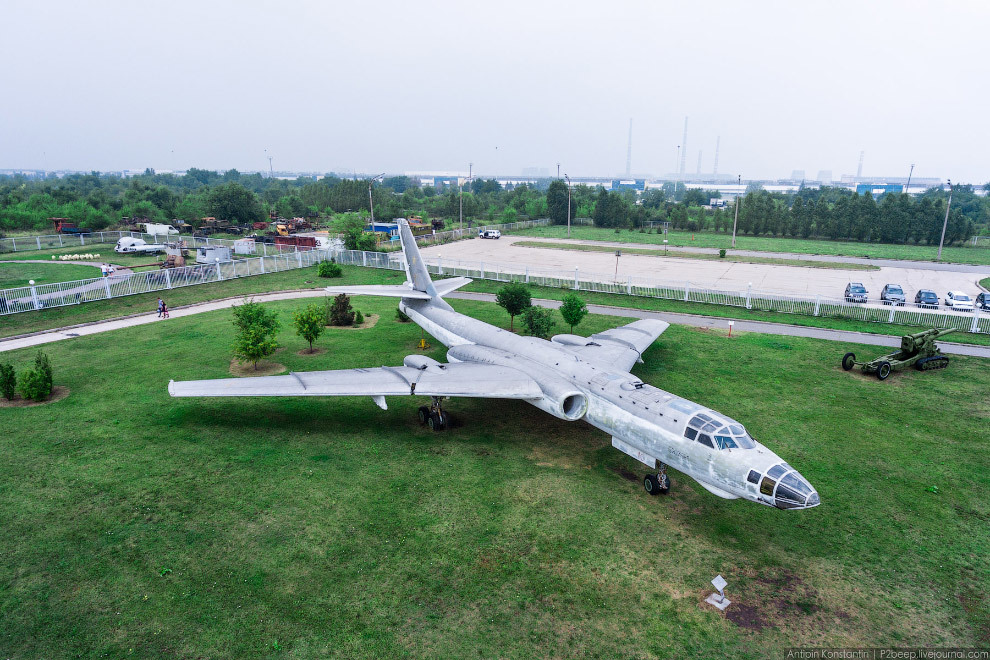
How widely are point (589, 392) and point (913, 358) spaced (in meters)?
20.4

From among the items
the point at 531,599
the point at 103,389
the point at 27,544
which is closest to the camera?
the point at 531,599

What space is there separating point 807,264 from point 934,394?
43.5 meters

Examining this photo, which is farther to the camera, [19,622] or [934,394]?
[934,394]

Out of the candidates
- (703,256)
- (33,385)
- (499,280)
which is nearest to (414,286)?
(33,385)

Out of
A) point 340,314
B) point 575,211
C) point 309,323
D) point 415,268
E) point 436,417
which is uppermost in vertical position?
point 575,211

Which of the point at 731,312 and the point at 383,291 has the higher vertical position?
the point at 383,291

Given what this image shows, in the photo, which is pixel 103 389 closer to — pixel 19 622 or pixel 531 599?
pixel 19 622

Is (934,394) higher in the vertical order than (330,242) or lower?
lower

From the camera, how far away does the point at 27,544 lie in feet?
43.7

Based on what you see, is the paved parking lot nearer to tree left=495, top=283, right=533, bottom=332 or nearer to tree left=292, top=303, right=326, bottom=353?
tree left=495, top=283, right=533, bottom=332

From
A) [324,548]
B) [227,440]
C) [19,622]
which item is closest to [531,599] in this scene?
[324,548]

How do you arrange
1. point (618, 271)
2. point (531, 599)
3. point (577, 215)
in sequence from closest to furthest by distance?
point (531, 599)
point (618, 271)
point (577, 215)

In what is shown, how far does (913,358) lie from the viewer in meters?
26.3

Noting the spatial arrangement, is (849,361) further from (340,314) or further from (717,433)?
(340,314)
